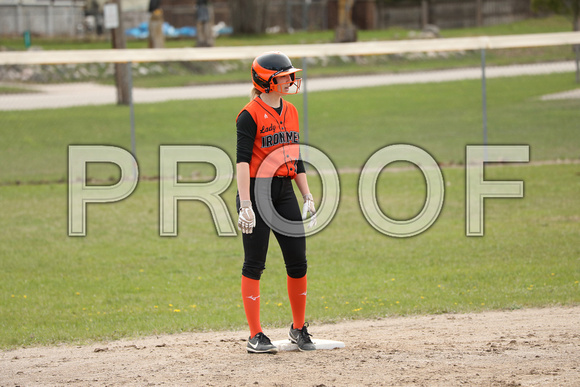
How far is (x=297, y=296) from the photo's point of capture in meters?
6.19

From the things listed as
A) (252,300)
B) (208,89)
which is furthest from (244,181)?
(208,89)

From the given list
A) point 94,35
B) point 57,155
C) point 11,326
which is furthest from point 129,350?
point 94,35

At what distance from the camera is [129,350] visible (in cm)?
647

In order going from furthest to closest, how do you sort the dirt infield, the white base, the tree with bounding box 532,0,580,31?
the tree with bounding box 532,0,580,31, the white base, the dirt infield

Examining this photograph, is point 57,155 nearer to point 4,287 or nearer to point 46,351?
point 4,287

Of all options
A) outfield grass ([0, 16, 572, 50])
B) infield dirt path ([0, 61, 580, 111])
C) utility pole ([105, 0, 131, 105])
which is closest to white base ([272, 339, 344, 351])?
infield dirt path ([0, 61, 580, 111])

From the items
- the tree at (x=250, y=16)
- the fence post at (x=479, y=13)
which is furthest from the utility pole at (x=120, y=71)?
the fence post at (x=479, y=13)

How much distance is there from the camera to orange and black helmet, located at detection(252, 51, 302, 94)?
5.87 meters

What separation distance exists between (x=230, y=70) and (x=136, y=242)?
2131cm

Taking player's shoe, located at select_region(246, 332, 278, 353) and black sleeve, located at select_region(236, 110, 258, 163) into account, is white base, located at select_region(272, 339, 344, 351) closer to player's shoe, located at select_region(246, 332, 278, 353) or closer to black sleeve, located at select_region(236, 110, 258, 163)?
player's shoe, located at select_region(246, 332, 278, 353)

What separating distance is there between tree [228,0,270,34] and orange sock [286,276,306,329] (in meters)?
36.3

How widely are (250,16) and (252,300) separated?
36609 millimetres

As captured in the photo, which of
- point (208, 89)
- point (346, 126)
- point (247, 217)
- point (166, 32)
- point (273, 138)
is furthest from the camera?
point (166, 32)

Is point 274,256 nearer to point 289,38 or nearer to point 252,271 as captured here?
point 252,271
